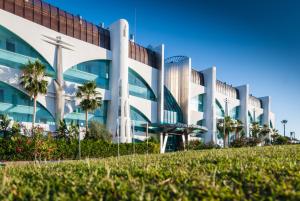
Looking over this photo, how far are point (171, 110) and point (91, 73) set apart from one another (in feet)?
78.6

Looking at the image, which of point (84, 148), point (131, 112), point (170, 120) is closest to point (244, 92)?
point (170, 120)

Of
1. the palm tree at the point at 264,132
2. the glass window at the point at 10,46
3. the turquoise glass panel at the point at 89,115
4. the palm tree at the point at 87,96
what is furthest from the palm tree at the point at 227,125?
the glass window at the point at 10,46

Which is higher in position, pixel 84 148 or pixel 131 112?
pixel 131 112

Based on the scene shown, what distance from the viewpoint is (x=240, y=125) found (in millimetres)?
87562

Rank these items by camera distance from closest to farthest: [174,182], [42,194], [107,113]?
[42,194]
[174,182]
[107,113]

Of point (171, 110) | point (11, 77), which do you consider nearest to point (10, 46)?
point (11, 77)

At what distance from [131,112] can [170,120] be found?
12707 millimetres

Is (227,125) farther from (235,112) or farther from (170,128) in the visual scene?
(170,128)

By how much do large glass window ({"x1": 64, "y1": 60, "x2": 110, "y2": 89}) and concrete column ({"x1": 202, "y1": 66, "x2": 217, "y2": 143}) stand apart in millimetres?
32320

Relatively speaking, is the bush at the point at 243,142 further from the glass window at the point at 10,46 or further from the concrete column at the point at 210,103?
the glass window at the point at 10,46

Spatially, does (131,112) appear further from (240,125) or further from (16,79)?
(240,125)

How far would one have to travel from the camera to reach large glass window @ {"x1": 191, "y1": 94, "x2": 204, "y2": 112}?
7656 centimetres

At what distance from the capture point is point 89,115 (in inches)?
2053

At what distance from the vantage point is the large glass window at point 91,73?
49.6 meters
